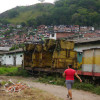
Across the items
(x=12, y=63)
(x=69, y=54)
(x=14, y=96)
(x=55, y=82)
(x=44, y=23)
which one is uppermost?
(x=44, y=23)

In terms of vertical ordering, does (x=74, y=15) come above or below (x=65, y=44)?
above

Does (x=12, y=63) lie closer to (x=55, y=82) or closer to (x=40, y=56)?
(x=40, y=56)

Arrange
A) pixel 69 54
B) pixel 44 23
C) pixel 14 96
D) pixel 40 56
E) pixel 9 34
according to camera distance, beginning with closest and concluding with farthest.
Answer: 1. pixel 14 96
2. pixel 69 54
3. pixel 40 56
4. pixel 9 34
5. pixel 44 23

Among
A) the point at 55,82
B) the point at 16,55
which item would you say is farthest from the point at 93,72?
the point at 16,55

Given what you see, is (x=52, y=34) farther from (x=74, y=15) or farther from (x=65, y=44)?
(x=74, y=15)

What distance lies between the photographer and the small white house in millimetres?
30264

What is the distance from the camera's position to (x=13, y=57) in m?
32.4

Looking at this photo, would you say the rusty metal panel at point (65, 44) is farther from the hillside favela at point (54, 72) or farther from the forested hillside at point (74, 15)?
the forested hillside at point (74, 15)

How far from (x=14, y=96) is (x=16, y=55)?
82.3 ft

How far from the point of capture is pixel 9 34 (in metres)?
86.4

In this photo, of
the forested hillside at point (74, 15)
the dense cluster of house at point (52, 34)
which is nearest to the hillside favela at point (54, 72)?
the dense cluster of house at point (52, 34)

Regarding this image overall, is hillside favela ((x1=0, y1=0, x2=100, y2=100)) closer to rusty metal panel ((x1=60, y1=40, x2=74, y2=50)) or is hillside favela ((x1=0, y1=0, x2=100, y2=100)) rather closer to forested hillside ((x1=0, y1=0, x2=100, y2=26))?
rusty metal panel ((x1=60, y1=40, x2=74, y2=50))

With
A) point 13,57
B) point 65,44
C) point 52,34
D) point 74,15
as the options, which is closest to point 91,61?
point 65,44

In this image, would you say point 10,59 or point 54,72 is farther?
point 10,59
